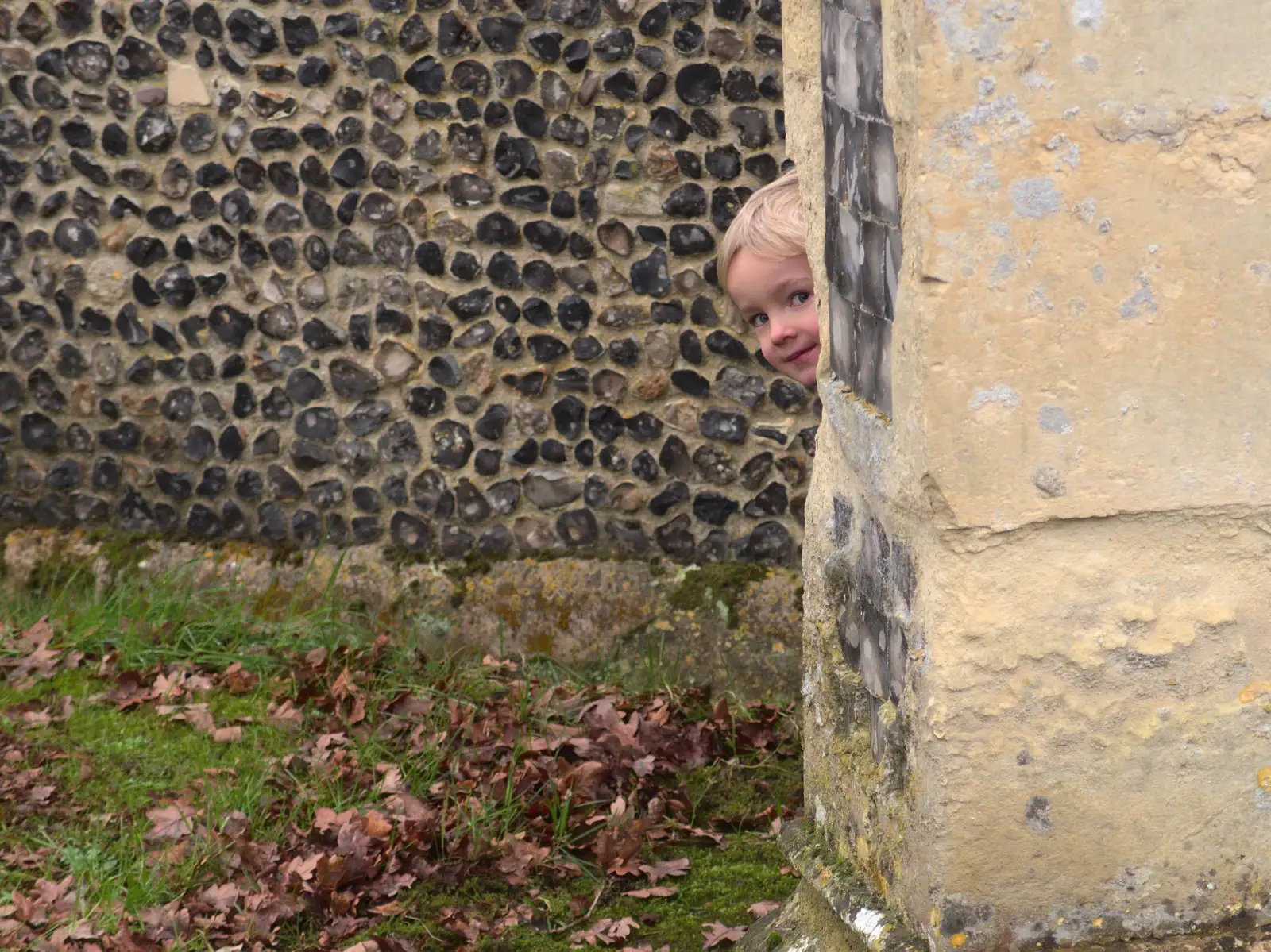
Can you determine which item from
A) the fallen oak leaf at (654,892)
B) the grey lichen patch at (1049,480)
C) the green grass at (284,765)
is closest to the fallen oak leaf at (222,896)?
the green grass at (284,765)

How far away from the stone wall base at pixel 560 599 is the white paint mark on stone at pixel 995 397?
3.53 metres

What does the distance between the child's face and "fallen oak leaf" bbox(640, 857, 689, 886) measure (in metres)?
1.53

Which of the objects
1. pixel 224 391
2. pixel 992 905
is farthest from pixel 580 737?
pixel 992 905

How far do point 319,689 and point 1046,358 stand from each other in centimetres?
365

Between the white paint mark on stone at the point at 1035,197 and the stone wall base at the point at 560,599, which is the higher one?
the white paint mark on stone at the point at 1035,197

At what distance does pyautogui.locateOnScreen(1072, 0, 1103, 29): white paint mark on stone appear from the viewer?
66.2 inches

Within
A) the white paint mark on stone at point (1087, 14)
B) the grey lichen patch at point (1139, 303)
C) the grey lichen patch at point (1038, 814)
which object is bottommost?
the grey lichen patch at point (1038, 814)

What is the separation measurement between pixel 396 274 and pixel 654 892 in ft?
9.12

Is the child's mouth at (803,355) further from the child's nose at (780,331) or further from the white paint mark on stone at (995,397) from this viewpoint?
the white paint mark on stone at (995,397)

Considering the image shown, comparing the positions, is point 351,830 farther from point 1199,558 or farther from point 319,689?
point 1199,558

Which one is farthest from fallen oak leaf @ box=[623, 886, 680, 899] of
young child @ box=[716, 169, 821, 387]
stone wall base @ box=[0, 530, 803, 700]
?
stone wall base @ box=[0, 530, 803, 700]

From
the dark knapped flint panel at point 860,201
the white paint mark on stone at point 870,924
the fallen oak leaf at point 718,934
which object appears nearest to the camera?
the dark knapped flint panel at point 860,201

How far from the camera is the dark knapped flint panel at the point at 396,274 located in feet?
17.4

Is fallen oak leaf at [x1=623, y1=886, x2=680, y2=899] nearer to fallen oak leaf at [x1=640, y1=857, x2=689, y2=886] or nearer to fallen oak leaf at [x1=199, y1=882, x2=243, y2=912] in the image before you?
fallen oak leaf at [x1=640, y1=857, x2=689, y2=886]
